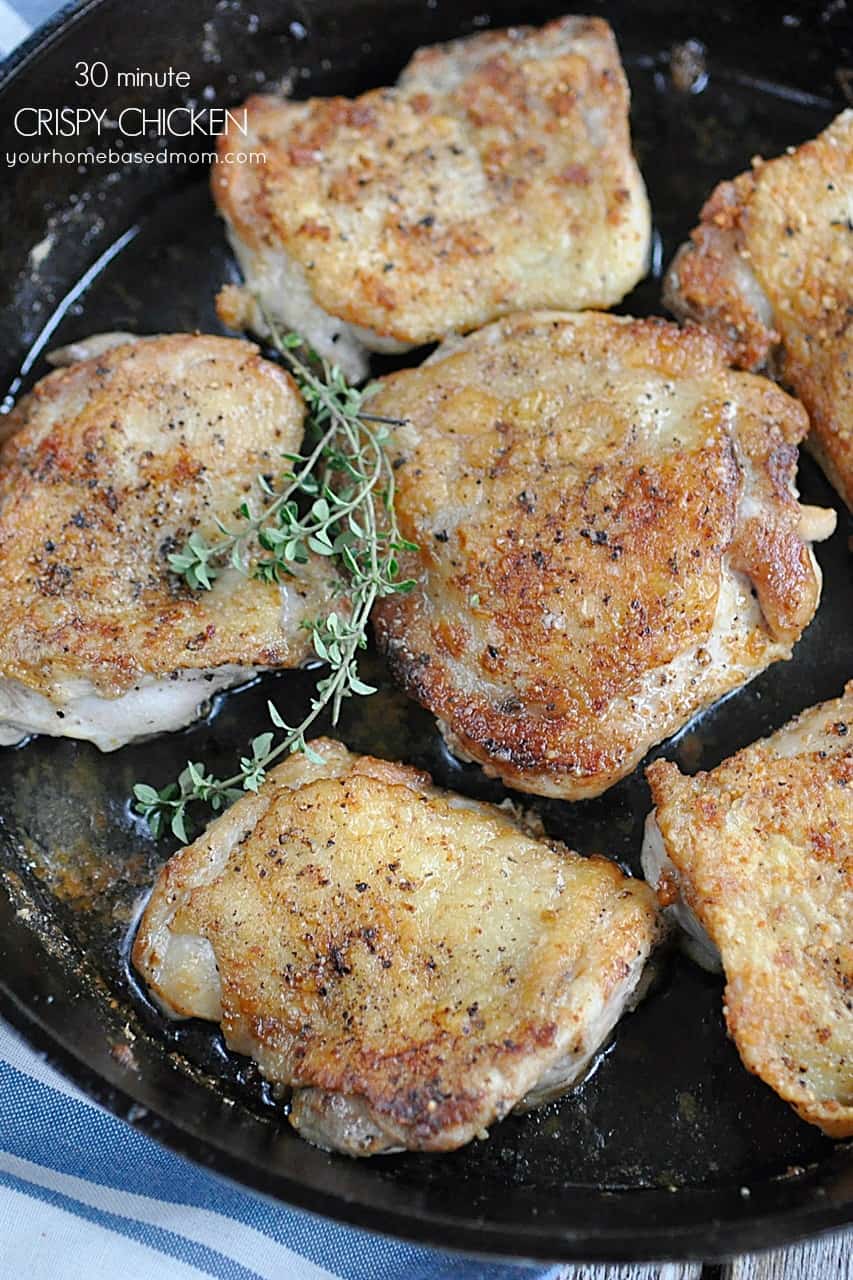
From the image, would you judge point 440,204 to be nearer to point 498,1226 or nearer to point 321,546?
point 321,546

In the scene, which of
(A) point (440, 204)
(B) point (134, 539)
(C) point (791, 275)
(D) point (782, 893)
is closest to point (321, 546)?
(B) point (134, 539)

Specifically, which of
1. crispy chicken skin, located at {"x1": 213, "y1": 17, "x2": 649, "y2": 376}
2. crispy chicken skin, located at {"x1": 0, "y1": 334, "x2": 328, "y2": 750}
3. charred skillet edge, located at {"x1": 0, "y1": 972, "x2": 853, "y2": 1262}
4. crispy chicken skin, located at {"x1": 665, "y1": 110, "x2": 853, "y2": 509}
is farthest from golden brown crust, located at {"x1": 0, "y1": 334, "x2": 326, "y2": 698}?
crispy chicken skin, located at {"x1": 665, "y1": 110, "x2": 853, "y2": 509}

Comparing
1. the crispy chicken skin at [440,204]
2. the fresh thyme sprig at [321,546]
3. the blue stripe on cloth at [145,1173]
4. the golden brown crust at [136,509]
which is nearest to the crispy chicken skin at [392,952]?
the fresh thyme sprig at [321,546]

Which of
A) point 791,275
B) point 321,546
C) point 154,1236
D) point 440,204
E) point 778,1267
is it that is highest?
point 440,204

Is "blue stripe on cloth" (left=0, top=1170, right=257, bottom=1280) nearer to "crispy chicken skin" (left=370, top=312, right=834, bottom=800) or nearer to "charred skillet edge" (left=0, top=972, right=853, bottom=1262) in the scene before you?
"charred skillet edge" (left=0, top=972, right=853, bottom=1262)

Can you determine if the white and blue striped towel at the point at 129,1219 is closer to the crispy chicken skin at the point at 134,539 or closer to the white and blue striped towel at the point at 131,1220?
the white and blue striped towel at the point at 131,1220
